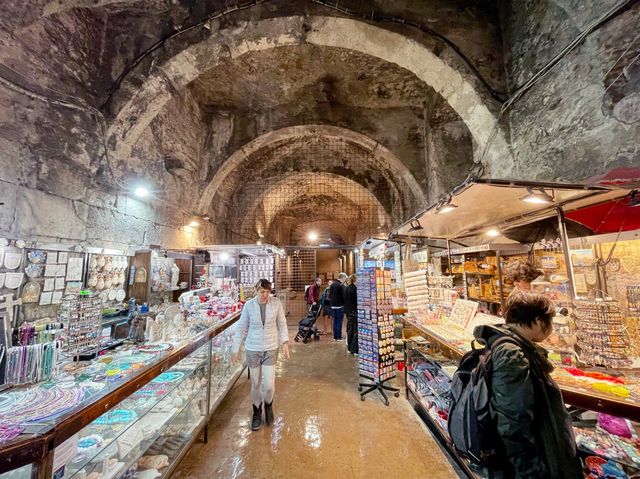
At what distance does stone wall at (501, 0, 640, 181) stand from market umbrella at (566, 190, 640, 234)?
1.61 ft

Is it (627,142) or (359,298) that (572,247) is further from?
(359,298)

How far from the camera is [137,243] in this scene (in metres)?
4.36

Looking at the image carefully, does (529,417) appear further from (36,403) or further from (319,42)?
(319,42)

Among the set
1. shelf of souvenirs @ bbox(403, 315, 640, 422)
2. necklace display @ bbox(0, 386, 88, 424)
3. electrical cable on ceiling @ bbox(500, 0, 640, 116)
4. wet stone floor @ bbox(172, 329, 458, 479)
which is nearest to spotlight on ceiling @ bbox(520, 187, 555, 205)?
shelf of souvenirs @ bbox(403, 315, 640, 422)

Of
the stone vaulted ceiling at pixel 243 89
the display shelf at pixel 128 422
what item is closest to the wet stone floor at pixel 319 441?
the display shelf at pixel 128 422

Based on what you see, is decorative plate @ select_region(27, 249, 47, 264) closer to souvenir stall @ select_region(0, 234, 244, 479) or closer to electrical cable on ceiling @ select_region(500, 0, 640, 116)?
souvenir stall @ select_region(0, 234, 244, 479)

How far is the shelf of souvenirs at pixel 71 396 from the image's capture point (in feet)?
3.45

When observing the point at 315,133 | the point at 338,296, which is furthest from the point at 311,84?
the point at 338,296

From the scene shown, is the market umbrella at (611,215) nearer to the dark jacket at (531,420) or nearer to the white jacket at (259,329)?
the dark jacket at (531,420)

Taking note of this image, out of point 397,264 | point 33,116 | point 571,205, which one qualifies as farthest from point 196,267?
point 571,205

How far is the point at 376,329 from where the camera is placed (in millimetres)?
4012

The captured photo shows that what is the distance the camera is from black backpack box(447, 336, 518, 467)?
1.27 metres

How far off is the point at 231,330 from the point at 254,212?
19.0ft

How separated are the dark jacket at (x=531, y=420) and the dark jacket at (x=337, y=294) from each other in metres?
5.47
